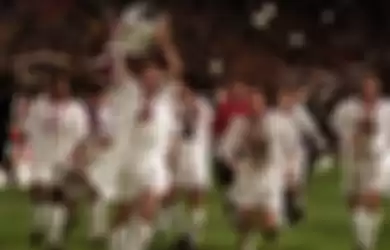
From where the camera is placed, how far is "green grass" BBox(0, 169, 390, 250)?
29.9ft

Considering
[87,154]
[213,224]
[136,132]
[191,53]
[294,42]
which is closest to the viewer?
[136,132]

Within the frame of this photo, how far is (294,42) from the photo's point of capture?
56.5 feet

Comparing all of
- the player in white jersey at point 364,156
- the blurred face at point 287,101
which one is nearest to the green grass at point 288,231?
the player in white jersey at point 364,156

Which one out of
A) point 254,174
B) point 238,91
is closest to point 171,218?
point 254,174

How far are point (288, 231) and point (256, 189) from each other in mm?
2282

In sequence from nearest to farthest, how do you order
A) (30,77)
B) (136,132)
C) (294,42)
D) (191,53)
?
(136,132) → (30,77) → (191,53) → (294,42)

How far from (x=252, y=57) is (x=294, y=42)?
4.91 feet

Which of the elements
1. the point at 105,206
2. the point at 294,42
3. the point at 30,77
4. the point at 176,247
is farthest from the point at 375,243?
the point at 294,42

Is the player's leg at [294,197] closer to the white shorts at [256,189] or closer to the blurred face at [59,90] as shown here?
the white shorts at [256,189]

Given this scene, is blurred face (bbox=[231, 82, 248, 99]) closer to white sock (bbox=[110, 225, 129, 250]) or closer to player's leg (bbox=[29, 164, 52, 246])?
player's leg (bbox=[29, 164, 52, 246])

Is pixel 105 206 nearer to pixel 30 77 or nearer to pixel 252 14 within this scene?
pixel 30 77

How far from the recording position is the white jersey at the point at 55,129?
8.74 meters

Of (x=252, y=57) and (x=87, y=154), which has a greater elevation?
(x=252, y=57)

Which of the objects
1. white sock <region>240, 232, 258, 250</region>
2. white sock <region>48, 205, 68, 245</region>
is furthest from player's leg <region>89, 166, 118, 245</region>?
white sock <region>240, 232, 258, 250</region>
